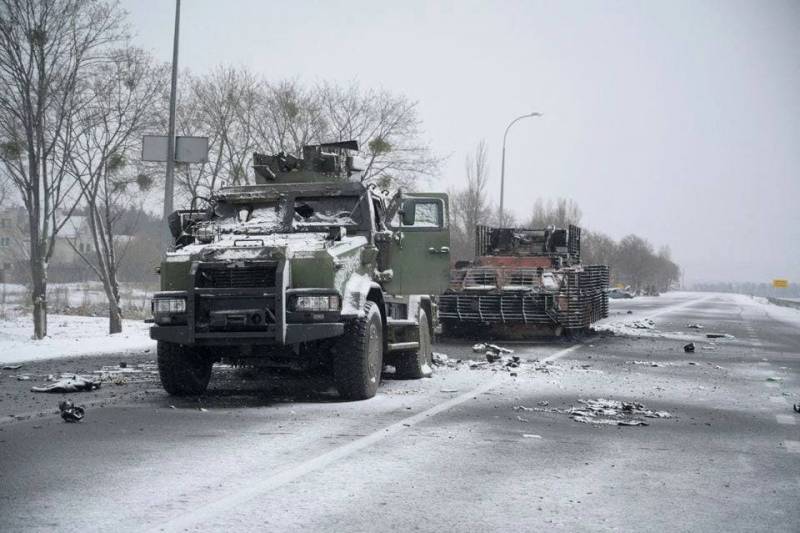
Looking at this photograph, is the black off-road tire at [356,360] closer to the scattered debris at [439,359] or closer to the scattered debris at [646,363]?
the scattered debris at [439,359]

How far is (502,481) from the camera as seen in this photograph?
20.4 feet

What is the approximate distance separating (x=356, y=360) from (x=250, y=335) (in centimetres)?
120

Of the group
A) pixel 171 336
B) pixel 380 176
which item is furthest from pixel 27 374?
pixel 380 176

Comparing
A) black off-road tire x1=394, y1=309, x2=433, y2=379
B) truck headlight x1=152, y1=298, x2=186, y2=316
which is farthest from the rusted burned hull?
truck headlight x1=152, y1=298, x2=186, y2=316

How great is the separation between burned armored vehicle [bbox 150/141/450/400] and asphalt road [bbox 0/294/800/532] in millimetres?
507

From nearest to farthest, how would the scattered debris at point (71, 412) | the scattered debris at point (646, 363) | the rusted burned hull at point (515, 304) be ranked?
the scattered debris at point (71, 412)
the scattered debris at point (646, 363)
the rusted burned hull at point (515, 304)

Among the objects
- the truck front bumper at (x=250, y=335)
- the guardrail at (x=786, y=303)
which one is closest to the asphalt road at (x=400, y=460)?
the truck front bumper at (x=250, y=335)

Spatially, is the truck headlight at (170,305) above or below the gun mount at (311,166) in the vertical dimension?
below

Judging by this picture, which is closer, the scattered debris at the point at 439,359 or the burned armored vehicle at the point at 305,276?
the burned armored vehicle at the point at 305,276

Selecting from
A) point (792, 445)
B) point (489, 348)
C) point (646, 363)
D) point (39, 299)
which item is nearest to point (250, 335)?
point (792, 445)

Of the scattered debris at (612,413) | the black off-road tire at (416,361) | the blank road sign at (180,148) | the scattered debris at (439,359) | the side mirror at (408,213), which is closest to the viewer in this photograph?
the scattered debris at (612,413)

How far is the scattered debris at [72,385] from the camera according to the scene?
1125 centimetres

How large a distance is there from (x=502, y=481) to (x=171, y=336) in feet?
15.8

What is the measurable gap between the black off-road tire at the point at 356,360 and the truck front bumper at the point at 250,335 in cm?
29
